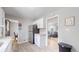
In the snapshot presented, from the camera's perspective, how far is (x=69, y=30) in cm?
222

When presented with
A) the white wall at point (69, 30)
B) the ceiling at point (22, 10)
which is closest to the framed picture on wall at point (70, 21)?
the white wall at point (69, 30)

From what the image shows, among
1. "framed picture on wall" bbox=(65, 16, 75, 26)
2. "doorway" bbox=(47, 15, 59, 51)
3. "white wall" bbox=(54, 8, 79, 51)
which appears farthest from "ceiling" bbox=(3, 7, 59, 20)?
"doorway" bbox=(47, 15, 59, 51)

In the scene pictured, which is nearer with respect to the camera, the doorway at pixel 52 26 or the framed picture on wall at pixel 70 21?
the framed picture on wall at pixel 70 21

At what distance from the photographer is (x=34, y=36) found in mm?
4676

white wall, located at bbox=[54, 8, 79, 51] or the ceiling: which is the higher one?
the ceiling

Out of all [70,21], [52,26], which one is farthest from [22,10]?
[52,26]

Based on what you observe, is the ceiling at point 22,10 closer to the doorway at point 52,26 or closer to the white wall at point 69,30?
the white wall at point 69,30

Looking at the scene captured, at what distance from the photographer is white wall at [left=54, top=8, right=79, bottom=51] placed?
1.99 metres

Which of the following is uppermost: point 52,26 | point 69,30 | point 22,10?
point 22,10

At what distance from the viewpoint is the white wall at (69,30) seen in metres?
1.99

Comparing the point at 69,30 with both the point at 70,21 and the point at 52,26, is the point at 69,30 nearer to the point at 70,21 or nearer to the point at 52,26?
the point at 70,21

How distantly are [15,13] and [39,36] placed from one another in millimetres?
1990

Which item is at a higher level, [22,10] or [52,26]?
[22,10]

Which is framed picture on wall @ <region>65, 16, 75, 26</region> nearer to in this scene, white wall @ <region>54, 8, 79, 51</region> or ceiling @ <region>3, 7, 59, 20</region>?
white wall @ <region>54, 8, 79, 51</region>
